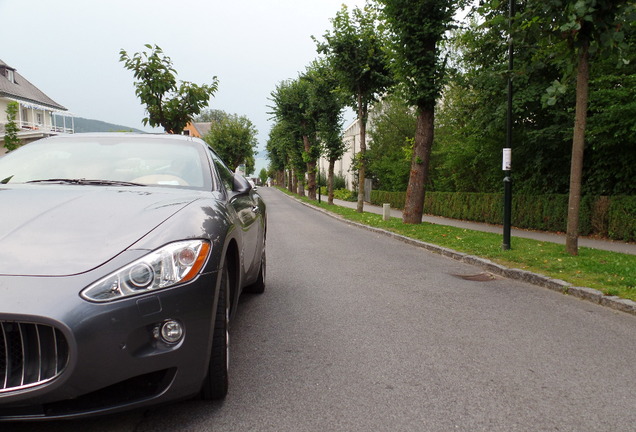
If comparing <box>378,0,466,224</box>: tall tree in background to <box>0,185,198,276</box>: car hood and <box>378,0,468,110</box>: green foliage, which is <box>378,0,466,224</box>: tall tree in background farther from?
<box>0,185,198,276</box>: car hood

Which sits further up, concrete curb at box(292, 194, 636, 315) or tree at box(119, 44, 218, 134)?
tree at box(119, 44, 218, 134)

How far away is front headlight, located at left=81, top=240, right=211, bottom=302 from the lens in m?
2.09

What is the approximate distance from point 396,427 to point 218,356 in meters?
1.02

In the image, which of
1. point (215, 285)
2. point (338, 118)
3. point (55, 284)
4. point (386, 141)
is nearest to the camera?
point (55, 284)

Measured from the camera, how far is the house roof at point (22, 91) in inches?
1644

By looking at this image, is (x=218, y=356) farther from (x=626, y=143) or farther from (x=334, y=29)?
(x=334, y=29)

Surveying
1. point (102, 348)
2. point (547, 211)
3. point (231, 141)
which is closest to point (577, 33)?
point (547, 211)

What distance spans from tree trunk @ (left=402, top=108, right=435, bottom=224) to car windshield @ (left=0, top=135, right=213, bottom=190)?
41.1ft

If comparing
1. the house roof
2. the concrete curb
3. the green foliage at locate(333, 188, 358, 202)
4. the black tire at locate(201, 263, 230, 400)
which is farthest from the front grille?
the house roof

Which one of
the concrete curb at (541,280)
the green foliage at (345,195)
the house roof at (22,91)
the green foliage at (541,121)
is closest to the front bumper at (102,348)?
the concrete curb at (541,280)

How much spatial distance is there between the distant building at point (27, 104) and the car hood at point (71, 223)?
39895 millimetres

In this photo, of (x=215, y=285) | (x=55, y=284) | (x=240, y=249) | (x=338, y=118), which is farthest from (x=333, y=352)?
(x=338, y=118)

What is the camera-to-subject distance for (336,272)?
734cm

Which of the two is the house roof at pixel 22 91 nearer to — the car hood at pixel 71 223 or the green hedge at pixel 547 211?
the green hedge at pixel 547 211
